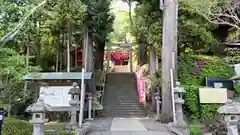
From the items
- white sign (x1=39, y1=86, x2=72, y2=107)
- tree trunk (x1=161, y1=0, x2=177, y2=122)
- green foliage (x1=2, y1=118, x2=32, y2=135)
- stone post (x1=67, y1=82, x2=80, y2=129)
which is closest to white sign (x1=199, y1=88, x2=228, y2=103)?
tree trunk (x1=161, y1=0, x2=177, y2=122)

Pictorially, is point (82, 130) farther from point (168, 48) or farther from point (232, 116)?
point (168, 48)

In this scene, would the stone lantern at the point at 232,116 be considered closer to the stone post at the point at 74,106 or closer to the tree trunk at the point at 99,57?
the stone post at the point at 74,106

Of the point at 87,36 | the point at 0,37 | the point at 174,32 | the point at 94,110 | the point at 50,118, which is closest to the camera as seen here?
the point at 0,37

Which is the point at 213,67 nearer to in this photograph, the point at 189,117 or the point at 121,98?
the point at 189,117

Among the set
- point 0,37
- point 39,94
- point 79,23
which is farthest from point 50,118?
point 0,37

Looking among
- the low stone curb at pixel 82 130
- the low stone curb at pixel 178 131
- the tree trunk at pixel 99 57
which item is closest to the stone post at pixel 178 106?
the low stone curb at pixel 178 131

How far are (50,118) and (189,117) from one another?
6520 millimetres

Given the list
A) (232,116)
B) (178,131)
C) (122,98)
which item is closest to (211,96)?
(178,131)

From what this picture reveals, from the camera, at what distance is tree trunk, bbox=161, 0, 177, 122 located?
49.6 feet

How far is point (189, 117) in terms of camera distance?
15852 millimetres

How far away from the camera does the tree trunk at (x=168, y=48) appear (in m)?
15.1

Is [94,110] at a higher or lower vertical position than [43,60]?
lower

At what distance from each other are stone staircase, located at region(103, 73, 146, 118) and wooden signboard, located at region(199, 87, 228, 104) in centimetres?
467

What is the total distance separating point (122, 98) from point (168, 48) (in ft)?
24.4
